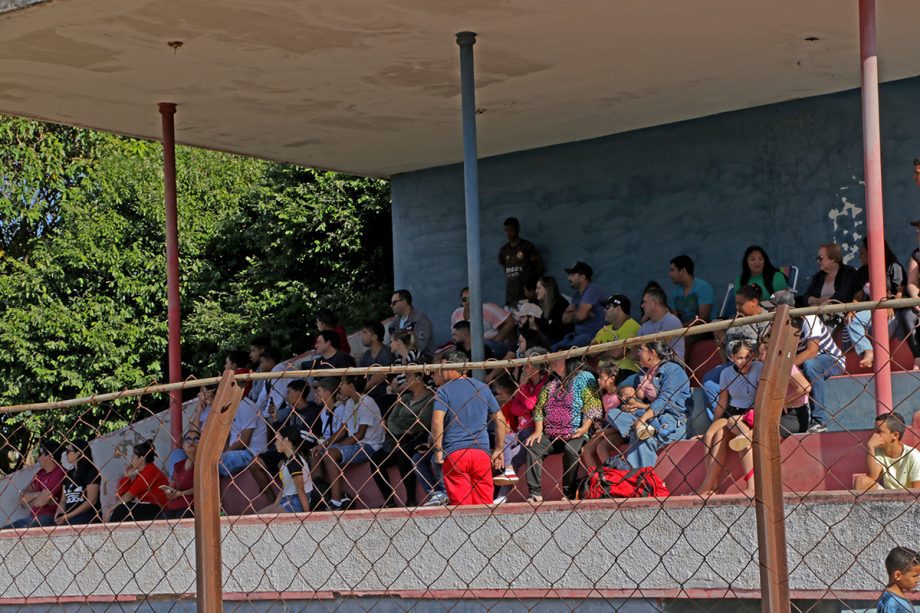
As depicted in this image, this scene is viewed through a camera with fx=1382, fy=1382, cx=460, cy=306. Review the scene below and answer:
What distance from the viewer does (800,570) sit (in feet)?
21.8

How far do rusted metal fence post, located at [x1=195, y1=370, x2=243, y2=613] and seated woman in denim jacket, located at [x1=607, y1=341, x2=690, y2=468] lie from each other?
3515 millimetres

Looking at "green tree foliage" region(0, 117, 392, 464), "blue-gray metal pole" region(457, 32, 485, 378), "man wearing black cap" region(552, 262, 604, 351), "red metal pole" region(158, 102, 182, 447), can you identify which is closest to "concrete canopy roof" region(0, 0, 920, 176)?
"red metal pole" region(158, 102, 182, 447)

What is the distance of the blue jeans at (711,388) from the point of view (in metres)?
8.70

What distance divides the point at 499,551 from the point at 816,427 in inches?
103

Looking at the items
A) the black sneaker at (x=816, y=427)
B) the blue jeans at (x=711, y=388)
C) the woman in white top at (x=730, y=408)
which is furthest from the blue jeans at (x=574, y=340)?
the black sneaker at (x=816, y=427)

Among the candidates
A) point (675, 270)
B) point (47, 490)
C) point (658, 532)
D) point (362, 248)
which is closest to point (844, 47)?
point (675, 270)

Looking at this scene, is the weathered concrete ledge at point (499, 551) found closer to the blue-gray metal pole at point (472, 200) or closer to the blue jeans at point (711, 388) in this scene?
the blue jeans at point (711, 388)

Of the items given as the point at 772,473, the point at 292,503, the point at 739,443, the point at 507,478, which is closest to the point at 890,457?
the point at 739,443

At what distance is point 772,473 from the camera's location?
163 inches

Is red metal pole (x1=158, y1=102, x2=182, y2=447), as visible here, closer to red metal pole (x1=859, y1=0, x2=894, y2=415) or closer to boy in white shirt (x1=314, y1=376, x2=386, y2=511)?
boy in white shirt (x1=314, y1=376, x2=386, y2=511)

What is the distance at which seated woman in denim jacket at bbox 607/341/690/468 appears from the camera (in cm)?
827

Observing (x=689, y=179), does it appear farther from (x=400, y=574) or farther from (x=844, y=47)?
(x=400, y=574)

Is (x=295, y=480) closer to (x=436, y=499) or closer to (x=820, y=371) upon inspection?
(x=436, y=499)

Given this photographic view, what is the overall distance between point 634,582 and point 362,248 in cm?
1647
